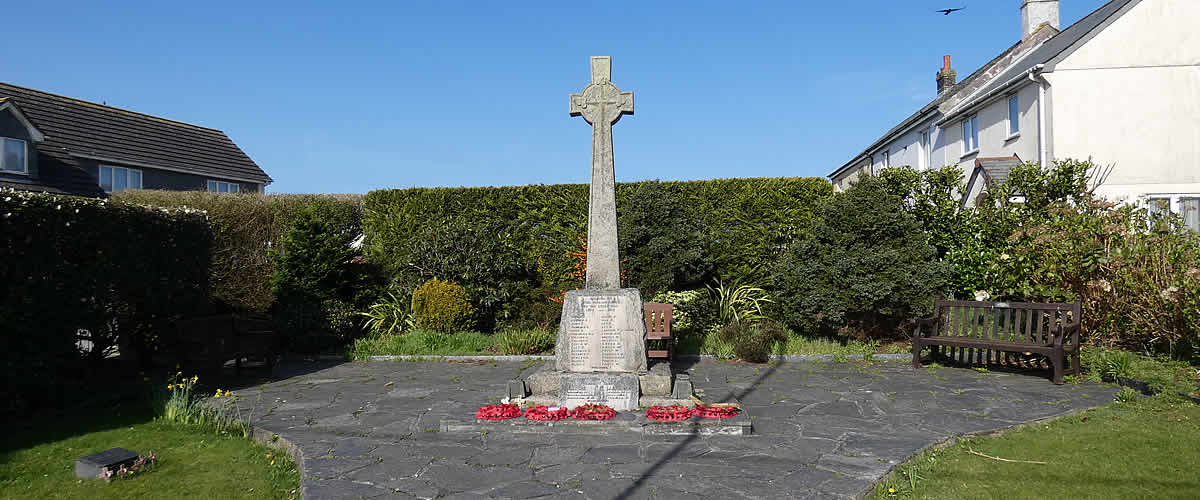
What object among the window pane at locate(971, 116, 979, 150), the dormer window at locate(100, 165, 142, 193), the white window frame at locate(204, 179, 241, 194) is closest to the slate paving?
the window pane at locate(971, 116, 979, 150)

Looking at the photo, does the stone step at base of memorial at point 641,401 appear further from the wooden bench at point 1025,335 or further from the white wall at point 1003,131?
the white wall at point 1003,131

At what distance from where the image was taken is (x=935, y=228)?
1113cm

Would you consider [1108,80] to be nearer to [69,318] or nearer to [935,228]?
[935,228]

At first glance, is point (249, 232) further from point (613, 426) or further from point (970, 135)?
point (970, 135)

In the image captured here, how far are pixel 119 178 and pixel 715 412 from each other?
25.9 meters

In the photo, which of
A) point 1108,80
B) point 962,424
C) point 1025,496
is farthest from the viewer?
point 1108,80

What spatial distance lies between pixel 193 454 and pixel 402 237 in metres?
8.39

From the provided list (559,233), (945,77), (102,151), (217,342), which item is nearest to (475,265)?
(559,233)

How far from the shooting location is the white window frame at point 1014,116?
15.8 metres

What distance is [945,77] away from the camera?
86.0 ft

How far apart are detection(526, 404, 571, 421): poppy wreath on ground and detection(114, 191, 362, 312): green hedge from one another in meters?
7.85

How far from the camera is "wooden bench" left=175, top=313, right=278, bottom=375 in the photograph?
325 inches

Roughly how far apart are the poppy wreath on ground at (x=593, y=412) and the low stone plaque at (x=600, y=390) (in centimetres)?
15

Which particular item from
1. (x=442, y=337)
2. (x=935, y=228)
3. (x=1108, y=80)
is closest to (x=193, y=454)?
(x=442, y=337)
